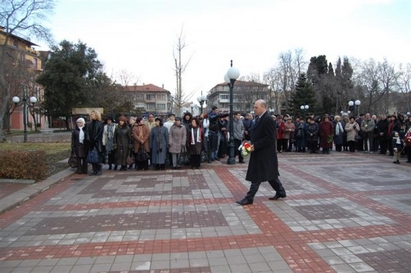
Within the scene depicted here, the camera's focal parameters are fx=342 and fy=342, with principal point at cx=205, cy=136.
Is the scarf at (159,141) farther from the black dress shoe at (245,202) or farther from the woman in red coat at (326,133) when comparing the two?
the woman in red coat at (326,133)

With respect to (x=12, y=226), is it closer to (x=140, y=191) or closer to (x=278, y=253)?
(x=140, y=191)

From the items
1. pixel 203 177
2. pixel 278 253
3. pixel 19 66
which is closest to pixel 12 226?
pixel 278 253

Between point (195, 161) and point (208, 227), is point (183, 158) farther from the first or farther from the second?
point (208, 227)

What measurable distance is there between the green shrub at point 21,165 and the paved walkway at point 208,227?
681 mm

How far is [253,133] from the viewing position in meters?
7.04

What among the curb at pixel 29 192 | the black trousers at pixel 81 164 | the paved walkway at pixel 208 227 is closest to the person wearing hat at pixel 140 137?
the black trousers at pixel 81 164

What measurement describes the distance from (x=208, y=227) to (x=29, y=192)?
16.3 feet

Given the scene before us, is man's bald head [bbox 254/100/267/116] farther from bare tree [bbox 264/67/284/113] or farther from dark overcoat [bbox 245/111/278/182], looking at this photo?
bare tree [bbox 264/67/284/113]

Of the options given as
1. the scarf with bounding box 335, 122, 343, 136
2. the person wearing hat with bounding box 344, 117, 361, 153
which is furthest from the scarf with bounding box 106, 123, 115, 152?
the person wearing hat with bounding box 344, 117, 361, 153

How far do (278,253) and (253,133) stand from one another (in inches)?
118

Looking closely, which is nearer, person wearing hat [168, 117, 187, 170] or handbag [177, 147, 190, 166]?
person wearing hat [168, 117, 187, 170]

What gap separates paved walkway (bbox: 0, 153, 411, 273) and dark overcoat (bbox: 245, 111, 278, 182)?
0.64 metres

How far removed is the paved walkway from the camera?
427 cm

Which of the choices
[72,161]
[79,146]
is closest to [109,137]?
[79,146]
